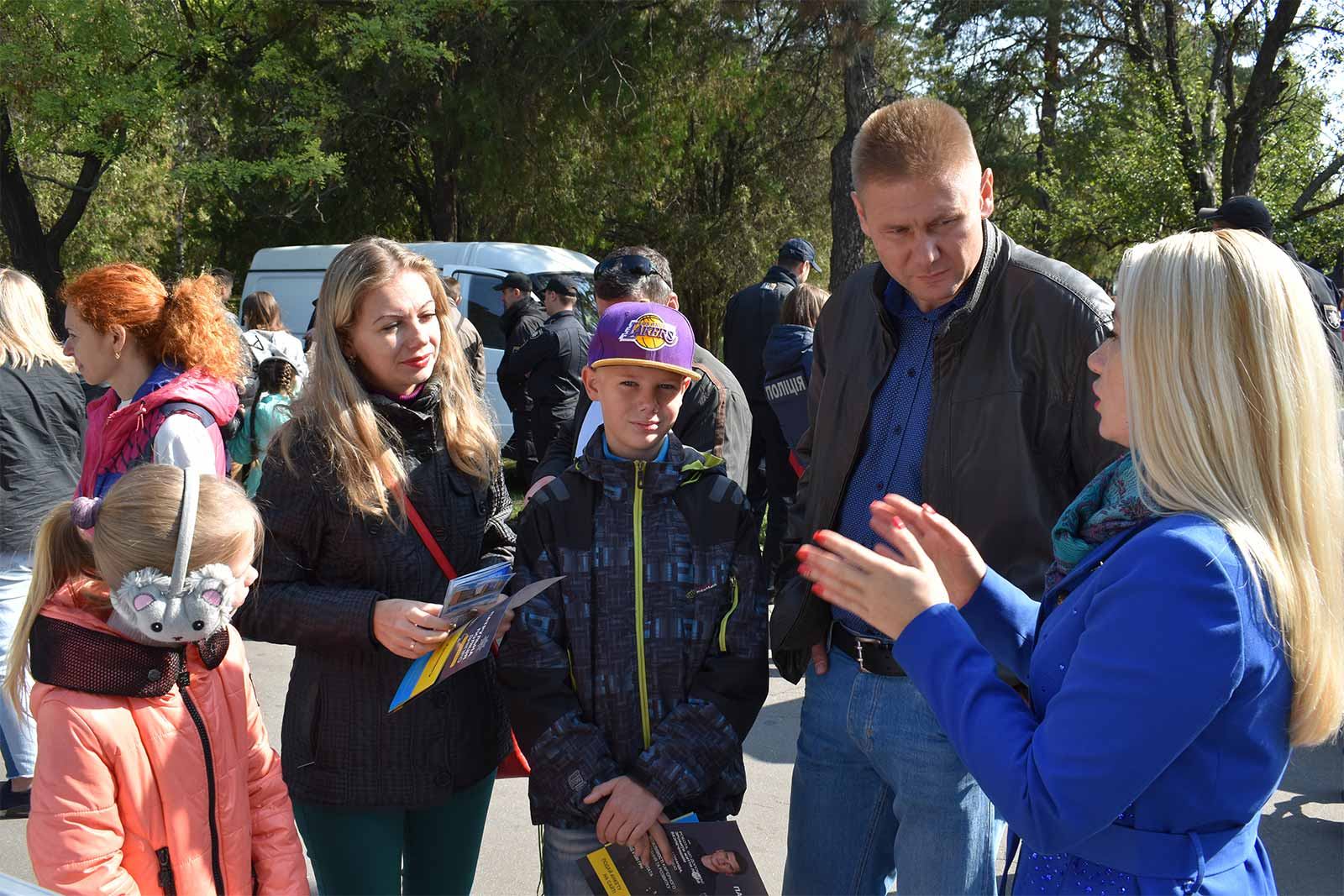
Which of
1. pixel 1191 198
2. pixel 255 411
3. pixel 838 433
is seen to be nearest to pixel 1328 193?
pixel 1191 198

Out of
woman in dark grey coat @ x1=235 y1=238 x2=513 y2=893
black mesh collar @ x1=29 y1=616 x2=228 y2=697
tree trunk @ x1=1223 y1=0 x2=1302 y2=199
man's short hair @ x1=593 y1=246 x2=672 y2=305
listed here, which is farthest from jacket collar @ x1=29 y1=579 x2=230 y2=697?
tree trunk @ x1=1223 y1=0 x2=1302 y2=199

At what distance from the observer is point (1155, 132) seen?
15555 mm

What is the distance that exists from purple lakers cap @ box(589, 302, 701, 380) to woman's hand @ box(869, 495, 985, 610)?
0.74m

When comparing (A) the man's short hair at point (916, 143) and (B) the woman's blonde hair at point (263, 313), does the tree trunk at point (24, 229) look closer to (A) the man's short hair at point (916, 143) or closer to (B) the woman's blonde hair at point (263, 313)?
(B) the woman's blonde hair at point (263, 313)

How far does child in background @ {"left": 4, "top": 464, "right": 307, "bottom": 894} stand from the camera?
2057mm

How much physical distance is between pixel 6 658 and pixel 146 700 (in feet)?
8.73

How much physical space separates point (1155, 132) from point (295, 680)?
1582 centimetres

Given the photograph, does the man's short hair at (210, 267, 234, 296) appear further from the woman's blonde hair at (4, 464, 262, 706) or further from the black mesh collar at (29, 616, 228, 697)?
the black mesh collar at (29, 616, 228, 697)

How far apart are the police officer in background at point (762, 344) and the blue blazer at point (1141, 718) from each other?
6002 mm

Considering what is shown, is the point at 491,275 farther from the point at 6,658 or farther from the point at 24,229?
the point at 24,229

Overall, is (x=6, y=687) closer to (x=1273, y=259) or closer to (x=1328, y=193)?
(x=1273, y=259)

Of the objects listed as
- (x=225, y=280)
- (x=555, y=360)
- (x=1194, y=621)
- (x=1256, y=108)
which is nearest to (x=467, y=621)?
(x=1194, y=621)

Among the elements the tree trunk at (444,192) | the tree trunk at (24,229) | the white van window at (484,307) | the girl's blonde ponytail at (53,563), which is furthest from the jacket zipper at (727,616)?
the tree trunk at (24,229)

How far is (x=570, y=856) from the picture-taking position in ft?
7.89
